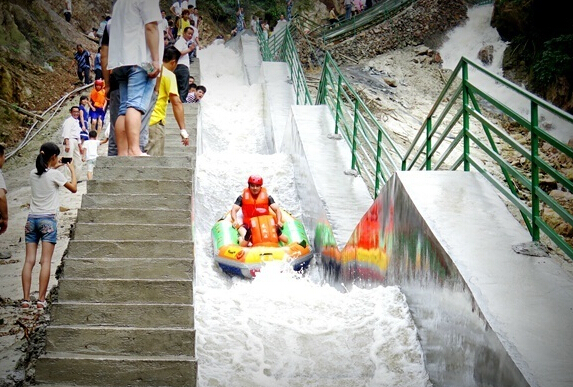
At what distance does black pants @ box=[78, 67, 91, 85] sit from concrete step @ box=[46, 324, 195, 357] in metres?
15.6

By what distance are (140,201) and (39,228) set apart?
120 cm

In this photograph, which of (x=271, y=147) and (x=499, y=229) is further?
(x=271, y=147)

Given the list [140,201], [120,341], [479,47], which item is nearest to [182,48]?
[140,201]

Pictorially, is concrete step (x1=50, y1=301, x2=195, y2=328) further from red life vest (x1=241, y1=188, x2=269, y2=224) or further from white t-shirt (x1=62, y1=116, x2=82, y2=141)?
white t-shirt (x1=62, y1=116, x2=82, y2=141)

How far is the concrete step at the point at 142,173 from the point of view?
5.71m

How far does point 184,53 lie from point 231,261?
670 centimetres

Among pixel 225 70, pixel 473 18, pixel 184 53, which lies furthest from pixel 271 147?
pixel 473 18

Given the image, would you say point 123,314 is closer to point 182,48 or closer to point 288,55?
point 182,48

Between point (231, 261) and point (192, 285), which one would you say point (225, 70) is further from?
point (192, 285)

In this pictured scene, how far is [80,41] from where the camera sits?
2264 cm

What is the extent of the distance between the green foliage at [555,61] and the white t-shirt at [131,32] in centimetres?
1547

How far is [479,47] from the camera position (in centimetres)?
2414

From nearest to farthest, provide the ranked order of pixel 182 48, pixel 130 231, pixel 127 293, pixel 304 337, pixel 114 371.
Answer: pixel 114 371 < pixel 127 293 < pixel 304 337 < pixel 130 231 < pixel 182 48

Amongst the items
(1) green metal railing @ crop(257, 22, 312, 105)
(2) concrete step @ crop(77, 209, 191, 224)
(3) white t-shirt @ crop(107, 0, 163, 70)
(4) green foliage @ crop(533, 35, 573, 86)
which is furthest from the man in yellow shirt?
(4) green foliage @ crop(533, 35, 573, 86)
